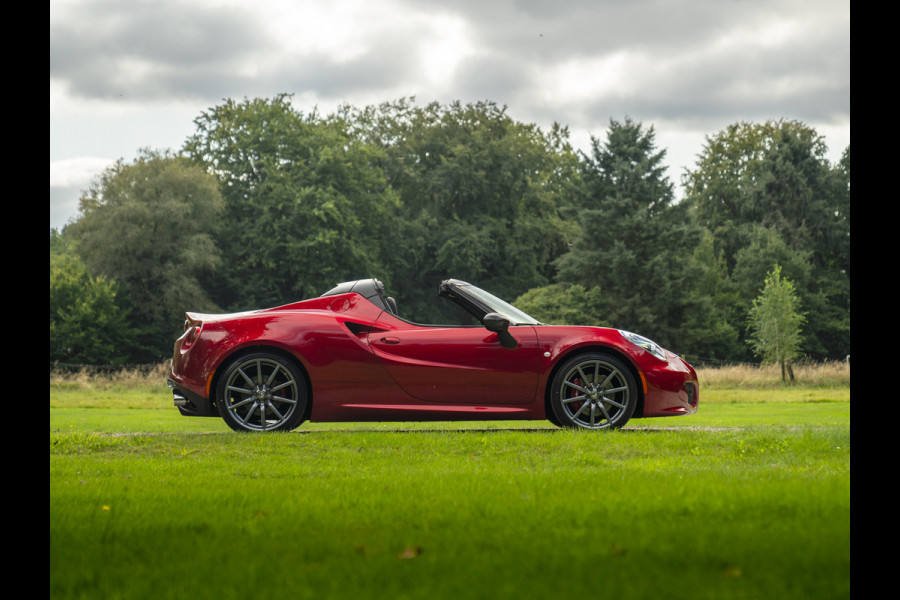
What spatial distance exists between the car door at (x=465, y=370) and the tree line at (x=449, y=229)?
3709cm

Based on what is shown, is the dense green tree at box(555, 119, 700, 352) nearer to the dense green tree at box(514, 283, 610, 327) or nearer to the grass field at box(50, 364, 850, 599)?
the dense green tree at box(514, 283, 610, 327)

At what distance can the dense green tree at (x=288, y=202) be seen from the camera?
164 ft

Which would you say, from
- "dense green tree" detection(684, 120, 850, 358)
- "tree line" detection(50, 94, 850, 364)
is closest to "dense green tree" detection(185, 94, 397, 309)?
"tree line" detection(50, 94, 850, 364)

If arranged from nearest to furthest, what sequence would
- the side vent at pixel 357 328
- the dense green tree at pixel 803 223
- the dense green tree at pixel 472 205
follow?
the side vent at pixel 357 328 → the dense green tree at pixel 803 223 → the dense green tree at pixel 472 205

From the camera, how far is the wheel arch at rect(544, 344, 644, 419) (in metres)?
8.58

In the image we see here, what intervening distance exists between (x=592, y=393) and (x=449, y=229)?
45810 mm

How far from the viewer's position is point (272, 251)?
4997 centimetres

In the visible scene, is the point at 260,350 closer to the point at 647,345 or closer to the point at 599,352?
the point at 599,352

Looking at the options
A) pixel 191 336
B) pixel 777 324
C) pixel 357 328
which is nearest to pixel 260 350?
pixel 191 336

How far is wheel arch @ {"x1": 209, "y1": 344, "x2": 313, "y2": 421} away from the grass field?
1.22 meters

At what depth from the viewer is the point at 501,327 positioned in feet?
27.8

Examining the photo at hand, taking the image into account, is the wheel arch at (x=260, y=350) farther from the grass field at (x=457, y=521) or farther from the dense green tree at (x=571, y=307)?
the dense green tree at (x=571, y=307)

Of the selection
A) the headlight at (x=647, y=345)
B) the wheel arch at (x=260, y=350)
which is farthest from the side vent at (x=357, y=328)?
the headlight at (x=647, y=345)

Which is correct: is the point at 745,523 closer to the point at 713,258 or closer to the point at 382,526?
the point at 382,526
